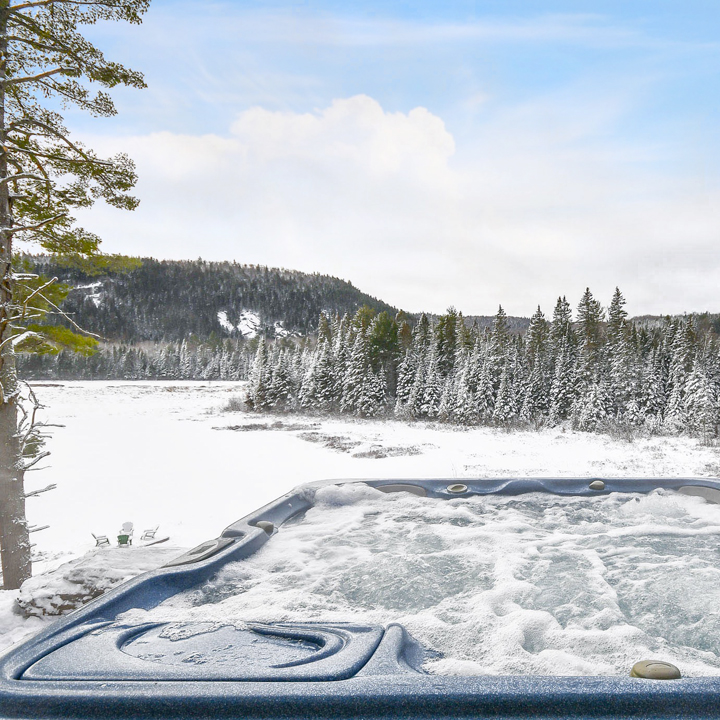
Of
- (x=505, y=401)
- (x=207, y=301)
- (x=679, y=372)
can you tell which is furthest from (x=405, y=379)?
(x=207, y=301)

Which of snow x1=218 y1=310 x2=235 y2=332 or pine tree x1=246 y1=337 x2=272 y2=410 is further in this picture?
snow x1=218 y1=310 x2=235 y2=332

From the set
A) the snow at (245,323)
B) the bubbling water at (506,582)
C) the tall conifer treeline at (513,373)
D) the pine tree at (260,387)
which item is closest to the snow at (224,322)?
the snow at (245,323)

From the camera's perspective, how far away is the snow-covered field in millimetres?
6828

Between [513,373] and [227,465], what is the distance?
16.7 metres

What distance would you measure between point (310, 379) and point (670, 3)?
23.8 metres

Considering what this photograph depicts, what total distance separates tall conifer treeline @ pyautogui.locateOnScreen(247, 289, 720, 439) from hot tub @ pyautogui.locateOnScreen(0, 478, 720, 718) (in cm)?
1733

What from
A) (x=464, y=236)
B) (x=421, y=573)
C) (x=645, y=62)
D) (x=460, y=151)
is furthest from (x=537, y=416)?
(x=421, y=573)

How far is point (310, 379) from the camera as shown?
1091 inches

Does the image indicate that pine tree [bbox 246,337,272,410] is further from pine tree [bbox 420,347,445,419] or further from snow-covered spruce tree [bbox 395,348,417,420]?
pine tree [bbox 420,347,445,419]

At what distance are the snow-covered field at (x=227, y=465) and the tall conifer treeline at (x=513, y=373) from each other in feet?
13.8

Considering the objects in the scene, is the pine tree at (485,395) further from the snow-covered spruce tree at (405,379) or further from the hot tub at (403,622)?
the hot tub at (403,622)

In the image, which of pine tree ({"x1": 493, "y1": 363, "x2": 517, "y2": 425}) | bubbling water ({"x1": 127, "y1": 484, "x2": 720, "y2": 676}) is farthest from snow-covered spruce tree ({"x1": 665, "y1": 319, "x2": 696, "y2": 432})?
bubbling water ({"x1": 127, "y1": 484, "x2": 720, "y2": 676})

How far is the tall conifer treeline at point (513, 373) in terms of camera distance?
761 inches

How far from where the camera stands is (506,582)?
287 centimetres
